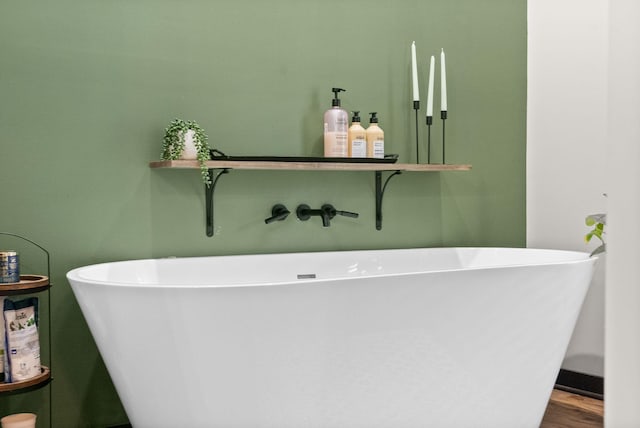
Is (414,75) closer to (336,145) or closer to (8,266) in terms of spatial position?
(336,145)

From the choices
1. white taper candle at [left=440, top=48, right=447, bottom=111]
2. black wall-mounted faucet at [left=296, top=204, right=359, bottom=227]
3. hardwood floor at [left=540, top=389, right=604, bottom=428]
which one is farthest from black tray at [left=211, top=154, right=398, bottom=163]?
hardwood floor at [left=540, top=389, right=604, bottom=428]

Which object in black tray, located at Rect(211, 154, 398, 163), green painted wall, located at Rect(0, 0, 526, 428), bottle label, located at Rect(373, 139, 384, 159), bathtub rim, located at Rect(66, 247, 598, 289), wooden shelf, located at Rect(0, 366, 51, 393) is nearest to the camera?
bathtub rim, located at Rect(66, 247, 598, 289)

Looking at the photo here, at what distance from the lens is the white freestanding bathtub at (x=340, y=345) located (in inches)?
67.6

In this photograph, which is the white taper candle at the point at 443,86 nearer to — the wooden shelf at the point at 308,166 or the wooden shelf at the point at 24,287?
the wooden shelf at the point at 308,166

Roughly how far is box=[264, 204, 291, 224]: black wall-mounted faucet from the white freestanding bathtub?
652mm

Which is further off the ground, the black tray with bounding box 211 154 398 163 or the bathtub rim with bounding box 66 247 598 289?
the black tray with bounding box 211 154 398 163

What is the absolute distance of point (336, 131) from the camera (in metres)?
2.61

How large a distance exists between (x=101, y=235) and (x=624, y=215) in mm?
2177

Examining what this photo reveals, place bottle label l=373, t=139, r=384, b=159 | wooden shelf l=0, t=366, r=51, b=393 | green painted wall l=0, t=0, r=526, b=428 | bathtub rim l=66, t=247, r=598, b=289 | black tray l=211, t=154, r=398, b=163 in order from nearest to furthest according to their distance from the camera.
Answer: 1. bathtub rim l=66, t=247, r=598, b=289
2. wooden shelf l=0, t=366, r=51, b=393
3. green painted wall l=0, t=0, r=526, b=428
4. black tray l=211, t=154, r=398, b=163
5. bottle label l=373, t=139, r=384, b=159

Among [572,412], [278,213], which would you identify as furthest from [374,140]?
[572,412]

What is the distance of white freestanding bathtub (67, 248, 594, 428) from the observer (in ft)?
5.63

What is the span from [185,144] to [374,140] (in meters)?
0.82

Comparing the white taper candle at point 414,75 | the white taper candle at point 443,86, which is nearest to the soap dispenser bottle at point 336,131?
the white taper candle at point 414,75

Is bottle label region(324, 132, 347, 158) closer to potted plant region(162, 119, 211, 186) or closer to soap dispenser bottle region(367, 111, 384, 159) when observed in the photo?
soap dispenser bottle region(367, 111, 384, 159)
